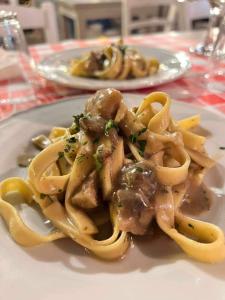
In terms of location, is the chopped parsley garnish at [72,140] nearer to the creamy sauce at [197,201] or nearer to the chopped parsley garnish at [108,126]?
the chopped parsley garnish at [108,126]

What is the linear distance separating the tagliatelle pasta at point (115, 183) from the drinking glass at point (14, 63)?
0.58 meters

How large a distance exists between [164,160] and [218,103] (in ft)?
1.66

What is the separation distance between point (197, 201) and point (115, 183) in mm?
199

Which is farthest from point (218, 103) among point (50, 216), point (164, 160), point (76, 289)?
point (76, 289)

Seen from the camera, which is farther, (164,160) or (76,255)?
(164,160)

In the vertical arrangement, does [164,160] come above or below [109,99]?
below

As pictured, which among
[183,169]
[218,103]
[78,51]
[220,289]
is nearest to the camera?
[220,289]

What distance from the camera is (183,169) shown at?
2.81 feet

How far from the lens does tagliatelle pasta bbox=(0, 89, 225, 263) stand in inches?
28.2

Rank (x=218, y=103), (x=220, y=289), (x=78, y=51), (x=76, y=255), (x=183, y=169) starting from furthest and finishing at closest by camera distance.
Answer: (x=78, y=51), (x=218, y=103), (x=183, y=169), (x=76, y=255), (x=220, y=289)

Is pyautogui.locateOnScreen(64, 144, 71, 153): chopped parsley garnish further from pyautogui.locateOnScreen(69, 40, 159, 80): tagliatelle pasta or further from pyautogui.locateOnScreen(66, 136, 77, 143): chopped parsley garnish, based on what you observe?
pyautogui.locateOnScreen(69, 40, 159, 80): tagliatelle pasta

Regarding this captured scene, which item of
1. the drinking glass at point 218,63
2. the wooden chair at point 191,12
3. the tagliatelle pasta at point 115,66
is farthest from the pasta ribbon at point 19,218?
the wooden chair at point 191,12

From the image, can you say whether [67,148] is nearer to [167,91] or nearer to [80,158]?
[80,158]

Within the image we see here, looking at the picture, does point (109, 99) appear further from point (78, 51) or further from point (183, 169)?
point (78, 51)
